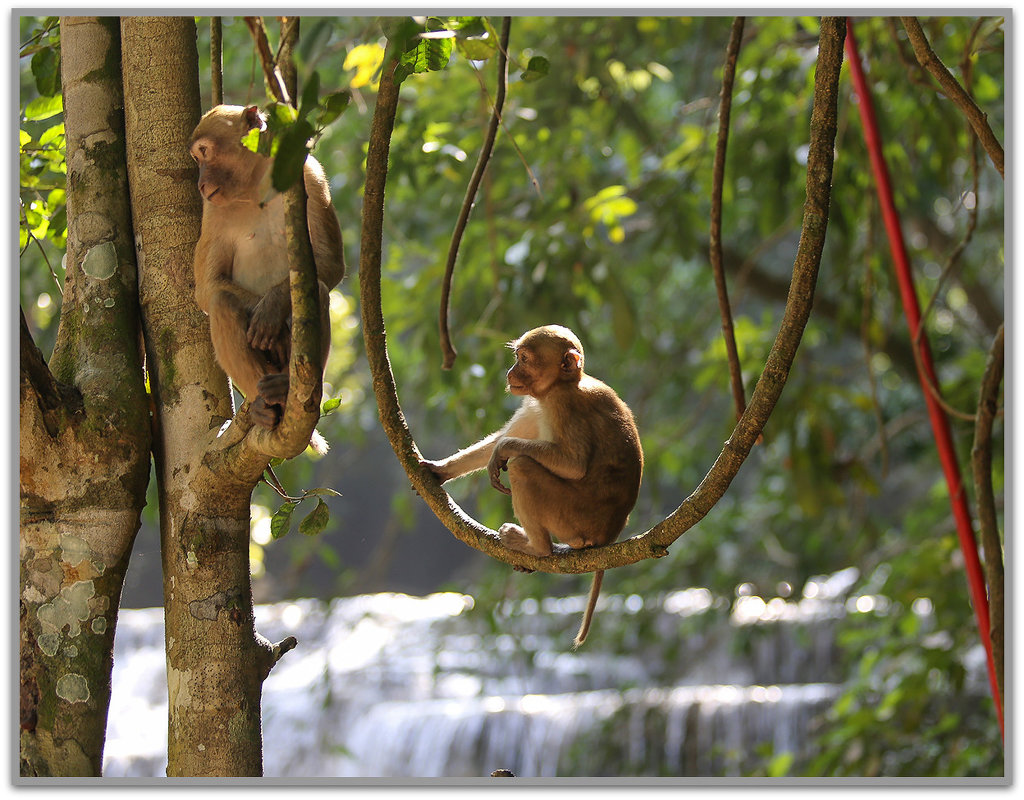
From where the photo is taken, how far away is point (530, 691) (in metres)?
6.82

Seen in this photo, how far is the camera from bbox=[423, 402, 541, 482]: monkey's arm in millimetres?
1789

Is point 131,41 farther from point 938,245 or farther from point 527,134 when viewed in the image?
point 938,245

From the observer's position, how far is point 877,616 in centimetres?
488

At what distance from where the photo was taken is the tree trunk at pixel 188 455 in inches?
59.0

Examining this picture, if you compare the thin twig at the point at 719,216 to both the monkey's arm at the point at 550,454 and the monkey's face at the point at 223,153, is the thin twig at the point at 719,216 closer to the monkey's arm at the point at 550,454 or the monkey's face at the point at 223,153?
the monkey's arm at the point at 550,454

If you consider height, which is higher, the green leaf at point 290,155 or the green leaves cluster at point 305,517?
the green leaf at point 290,155

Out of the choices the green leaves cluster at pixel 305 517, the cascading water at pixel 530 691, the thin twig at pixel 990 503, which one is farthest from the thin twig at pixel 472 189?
the cascading water at pixel 530 691

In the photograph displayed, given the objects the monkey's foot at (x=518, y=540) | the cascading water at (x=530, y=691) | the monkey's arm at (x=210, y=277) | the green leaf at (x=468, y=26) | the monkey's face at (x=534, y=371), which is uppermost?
the green leaf at (x=468, y=26)

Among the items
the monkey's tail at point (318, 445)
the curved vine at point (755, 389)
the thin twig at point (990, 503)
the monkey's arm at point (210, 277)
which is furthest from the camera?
the thin twig at point (990, 503)

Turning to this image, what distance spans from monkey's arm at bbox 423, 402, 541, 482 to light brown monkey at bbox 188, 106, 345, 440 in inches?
13.7

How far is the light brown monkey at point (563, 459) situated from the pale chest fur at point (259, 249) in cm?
41

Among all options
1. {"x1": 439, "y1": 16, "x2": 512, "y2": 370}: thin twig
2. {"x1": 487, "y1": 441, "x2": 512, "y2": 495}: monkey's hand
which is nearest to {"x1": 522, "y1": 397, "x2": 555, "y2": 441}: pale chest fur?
{"x1": 487, "y1": 441, "x2": 512, "y2": 495}: monkey's hand

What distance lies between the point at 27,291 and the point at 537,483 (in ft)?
9.08

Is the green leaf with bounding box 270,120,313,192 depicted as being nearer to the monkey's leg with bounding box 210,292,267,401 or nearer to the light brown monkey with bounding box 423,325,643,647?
the monkey's leg with bounding box 210,292,267,401
